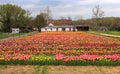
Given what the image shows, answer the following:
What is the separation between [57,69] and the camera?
12023 mm

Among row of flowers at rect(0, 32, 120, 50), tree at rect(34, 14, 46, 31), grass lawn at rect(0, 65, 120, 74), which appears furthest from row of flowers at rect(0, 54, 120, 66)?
tree at rect(34, 14, 46, 31)

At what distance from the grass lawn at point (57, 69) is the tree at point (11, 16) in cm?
7775

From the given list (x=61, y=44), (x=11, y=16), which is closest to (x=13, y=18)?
(x=11, y=16)

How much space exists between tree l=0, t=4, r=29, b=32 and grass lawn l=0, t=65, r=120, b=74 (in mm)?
77748

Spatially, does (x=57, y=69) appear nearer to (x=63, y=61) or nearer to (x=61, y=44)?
(x=63, y=61)

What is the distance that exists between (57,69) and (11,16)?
281 ft

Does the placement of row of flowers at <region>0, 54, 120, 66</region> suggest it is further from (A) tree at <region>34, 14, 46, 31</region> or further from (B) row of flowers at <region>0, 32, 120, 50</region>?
(A) tree at <region>34, 14, 46, 31</region>

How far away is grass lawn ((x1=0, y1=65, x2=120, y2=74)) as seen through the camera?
1138 cm

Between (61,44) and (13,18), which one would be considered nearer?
(61,44)

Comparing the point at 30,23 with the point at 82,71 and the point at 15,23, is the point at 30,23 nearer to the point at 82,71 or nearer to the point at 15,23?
the point at 15,23

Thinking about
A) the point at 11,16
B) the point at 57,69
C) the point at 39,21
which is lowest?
the point at 39,21

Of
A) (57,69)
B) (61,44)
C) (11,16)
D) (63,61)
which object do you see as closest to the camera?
(57,69)

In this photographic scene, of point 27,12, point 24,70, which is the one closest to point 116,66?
point 24,70

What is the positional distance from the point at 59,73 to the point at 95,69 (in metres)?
1.77
